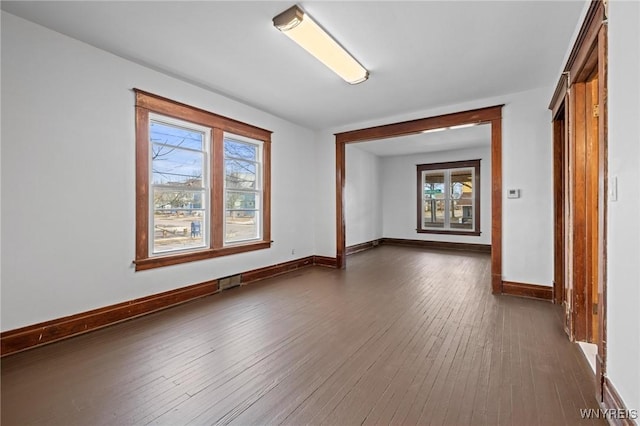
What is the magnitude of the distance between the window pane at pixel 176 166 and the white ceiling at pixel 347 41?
0.91 m

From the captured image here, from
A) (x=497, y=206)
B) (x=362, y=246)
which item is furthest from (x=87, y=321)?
(x=362, y=246)

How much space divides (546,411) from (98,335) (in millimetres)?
3535

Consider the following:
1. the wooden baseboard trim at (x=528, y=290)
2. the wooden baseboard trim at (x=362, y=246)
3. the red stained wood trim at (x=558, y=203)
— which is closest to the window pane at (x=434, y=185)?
the wooden baseboard trim at (x=362, y=246)

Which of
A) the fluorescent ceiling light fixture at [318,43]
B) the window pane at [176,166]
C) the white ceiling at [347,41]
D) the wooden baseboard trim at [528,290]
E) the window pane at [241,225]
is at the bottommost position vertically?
the wooden baseboard trim at [528,290]

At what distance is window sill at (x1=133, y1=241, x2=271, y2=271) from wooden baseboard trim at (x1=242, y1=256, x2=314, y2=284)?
376 mm

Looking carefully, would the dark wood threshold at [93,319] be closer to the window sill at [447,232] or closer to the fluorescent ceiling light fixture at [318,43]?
the fluorescent ceiling light fixture at [318,43]

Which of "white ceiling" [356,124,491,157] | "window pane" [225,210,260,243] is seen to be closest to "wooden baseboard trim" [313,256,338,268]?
"window pane" [225,210,260,243]

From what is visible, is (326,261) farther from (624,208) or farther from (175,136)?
(624,208)

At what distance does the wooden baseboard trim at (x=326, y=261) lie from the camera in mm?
5734

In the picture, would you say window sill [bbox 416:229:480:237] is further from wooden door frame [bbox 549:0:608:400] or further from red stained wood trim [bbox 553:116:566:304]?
wooden door frame [bbox 549:0:608:400]

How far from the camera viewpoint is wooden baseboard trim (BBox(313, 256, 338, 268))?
18.8ft

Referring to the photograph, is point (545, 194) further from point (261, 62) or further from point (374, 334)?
point (261, 62)

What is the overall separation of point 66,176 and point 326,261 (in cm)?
422

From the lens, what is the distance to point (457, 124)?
4.45 meters
